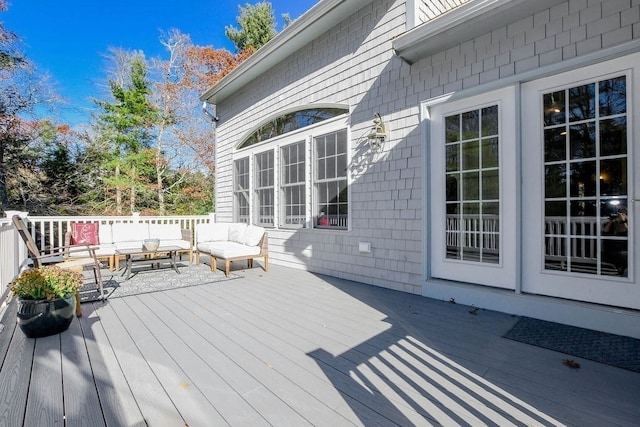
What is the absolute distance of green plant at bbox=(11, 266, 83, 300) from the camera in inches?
105

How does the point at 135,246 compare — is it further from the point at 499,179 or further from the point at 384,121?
the point at 499,179

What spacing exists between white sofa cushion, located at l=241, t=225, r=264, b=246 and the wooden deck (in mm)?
2412

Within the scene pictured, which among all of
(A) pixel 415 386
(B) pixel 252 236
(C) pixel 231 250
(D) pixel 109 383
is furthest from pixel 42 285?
(B) pixel 252 236

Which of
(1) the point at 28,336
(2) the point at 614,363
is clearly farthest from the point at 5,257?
(2) the point at 614,363

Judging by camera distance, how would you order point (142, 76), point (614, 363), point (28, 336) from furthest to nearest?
1. point (142, 76)
2. point (28, 336)
3. point (614, 363)

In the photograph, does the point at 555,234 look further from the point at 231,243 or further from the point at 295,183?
the point at 231,243

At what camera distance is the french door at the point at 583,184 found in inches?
107

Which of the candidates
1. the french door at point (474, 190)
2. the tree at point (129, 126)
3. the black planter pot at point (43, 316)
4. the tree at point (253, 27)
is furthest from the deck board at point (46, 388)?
the tree at point (253, 27)

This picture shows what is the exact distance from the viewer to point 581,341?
255 centimetres

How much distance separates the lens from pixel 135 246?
5.91 m

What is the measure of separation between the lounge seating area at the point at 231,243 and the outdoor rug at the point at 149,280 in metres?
0.29

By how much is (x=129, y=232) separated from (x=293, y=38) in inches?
193

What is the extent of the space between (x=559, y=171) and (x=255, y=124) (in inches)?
230

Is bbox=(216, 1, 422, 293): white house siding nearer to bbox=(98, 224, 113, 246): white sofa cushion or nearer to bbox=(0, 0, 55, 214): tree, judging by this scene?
bbox=(98, 224, 113, 246): white sofa cushion
